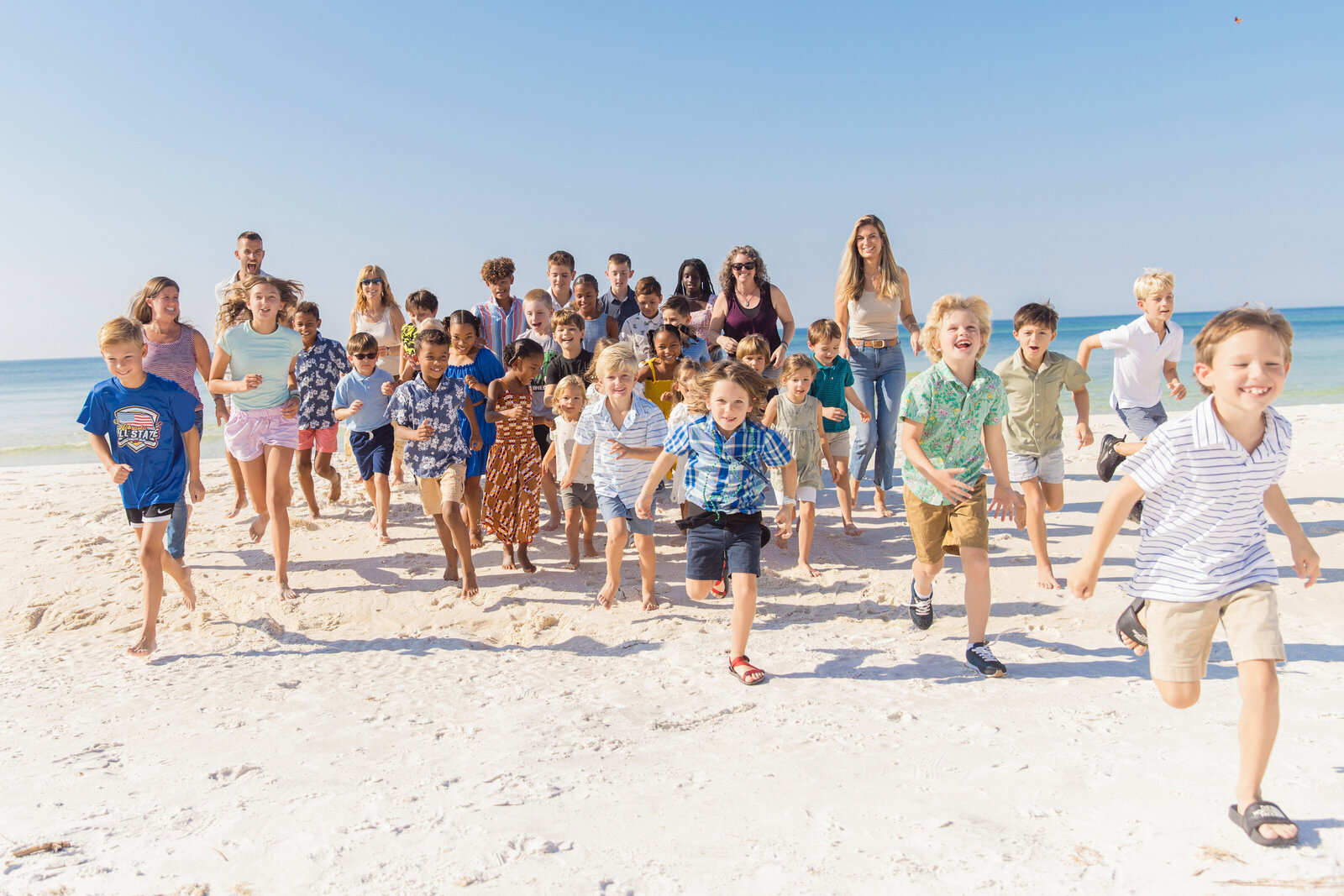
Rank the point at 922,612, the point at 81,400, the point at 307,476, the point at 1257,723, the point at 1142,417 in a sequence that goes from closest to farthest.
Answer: the point at 1257,723 → the point at 922,612 → the point at 1142,417 → the point at 307,476 → the point at 81,400

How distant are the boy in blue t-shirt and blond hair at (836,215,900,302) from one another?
15.7 feet

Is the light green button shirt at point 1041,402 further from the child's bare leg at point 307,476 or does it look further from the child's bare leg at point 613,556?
the child's bare leg at point 307,476

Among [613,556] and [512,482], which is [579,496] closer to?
[512,482]

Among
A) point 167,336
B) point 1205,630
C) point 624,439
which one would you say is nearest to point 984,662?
point 1205,630

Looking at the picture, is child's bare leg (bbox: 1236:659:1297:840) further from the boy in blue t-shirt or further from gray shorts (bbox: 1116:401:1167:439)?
the boy in blue t-shirt

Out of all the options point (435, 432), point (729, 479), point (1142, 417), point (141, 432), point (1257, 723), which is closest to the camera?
point (1257, 723)

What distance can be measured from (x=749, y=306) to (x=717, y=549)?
307cm

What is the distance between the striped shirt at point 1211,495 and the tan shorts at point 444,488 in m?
4.14

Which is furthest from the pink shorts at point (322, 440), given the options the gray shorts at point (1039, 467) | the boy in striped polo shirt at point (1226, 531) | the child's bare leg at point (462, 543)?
the boy in striped polo shirt at point (1226, 531)

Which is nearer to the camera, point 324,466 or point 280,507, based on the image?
point 280,507

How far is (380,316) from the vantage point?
726 cm

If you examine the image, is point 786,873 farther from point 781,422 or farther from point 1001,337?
point 1001,337

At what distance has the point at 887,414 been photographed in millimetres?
6801

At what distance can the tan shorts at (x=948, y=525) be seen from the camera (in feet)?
12.9
